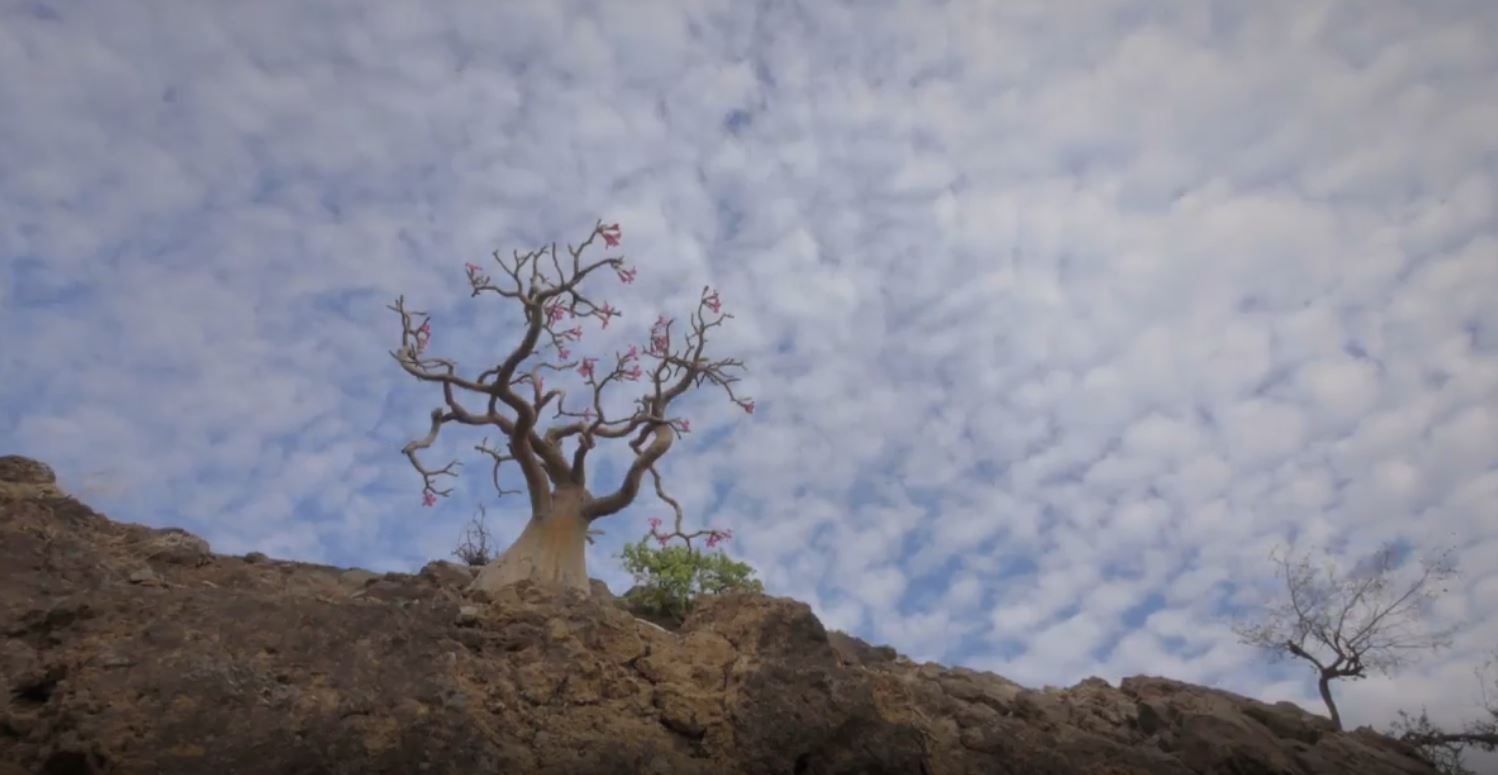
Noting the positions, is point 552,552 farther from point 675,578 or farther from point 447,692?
point 447,692

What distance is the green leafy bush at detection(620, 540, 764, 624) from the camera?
14.8 metres

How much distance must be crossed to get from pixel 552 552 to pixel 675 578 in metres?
2.66

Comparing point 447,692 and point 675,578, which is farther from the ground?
point 675,578

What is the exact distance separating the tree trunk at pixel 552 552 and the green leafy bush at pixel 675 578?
1.97m

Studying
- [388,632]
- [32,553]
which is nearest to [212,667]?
[388,632]

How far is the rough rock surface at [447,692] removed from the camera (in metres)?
5.17

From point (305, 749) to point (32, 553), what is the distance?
9.84 ft

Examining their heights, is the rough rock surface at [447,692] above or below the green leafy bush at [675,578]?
below

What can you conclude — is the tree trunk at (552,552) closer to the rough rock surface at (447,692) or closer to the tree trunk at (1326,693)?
the rough rock surface at (447,692)

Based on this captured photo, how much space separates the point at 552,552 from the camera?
12.8m

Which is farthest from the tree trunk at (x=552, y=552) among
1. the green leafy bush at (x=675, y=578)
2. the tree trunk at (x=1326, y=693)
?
the tree trunk at (x=1326, y=693)

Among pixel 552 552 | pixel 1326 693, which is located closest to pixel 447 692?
pixel 552 552

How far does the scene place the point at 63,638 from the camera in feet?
19.0

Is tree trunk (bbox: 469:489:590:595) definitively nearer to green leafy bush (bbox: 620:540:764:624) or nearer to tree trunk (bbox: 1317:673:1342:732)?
green leafy bush (bbox: 620:540:764:624)
